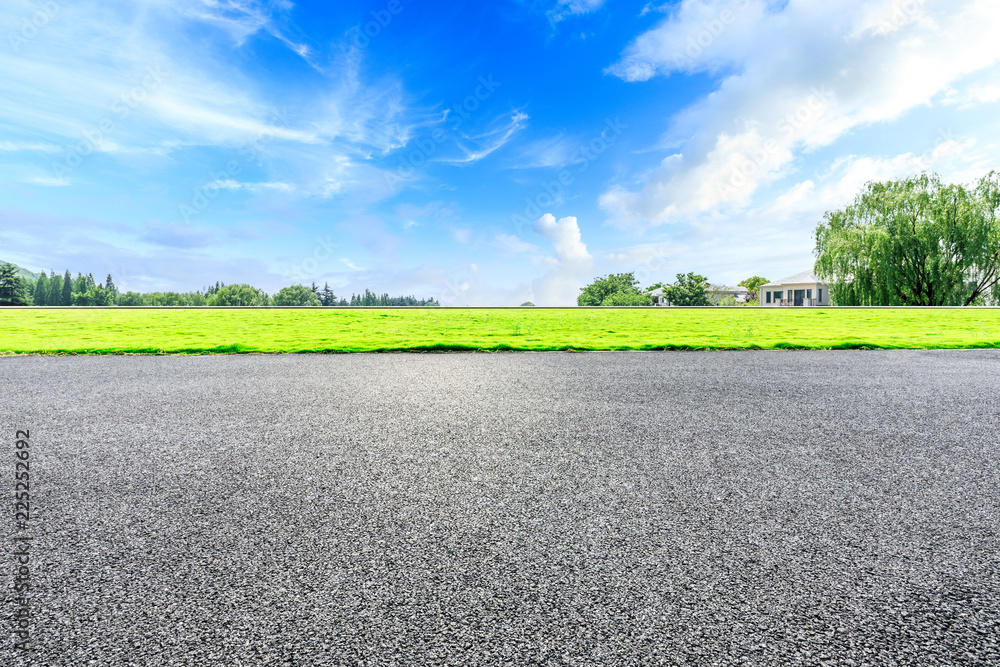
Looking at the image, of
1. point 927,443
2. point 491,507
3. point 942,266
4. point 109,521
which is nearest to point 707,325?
point 927,443

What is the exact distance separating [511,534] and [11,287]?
8433 cm

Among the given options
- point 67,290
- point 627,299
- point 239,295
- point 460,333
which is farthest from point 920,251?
point 67,290

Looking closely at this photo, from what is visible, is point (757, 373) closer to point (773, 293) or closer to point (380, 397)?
point (380, 397)

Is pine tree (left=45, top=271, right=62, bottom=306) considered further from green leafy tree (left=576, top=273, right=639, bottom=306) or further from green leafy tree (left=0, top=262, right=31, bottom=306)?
green leafy tree (left=576, top=273, right=639, bottom=306)

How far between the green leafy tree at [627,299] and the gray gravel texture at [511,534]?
195 ft

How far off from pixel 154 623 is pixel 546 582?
1.46 m

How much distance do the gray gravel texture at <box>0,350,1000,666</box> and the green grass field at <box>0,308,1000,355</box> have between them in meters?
5.67

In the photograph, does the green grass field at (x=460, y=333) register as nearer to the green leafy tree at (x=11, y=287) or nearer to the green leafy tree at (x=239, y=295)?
the green leafy tree at (x=239, y=295)

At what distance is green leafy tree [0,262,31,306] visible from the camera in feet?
189

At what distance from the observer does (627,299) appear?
65188 mm

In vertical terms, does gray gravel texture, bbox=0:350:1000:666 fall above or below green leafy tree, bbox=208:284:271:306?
below

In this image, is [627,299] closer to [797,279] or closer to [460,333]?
[797,279]

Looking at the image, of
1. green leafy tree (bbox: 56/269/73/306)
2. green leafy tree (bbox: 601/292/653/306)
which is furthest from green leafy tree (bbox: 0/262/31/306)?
green leafy tree (bbox: 601/292/653/306)

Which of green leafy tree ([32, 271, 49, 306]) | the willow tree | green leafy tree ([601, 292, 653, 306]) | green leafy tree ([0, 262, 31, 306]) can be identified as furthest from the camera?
green leafy tree ([32, 271, 49, 306])
